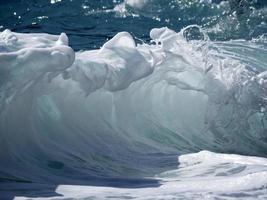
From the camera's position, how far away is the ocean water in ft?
9.29

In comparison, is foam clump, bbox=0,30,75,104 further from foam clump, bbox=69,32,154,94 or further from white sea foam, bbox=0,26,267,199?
foam clump, bbox=69,32,154,94

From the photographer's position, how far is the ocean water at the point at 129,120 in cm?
283

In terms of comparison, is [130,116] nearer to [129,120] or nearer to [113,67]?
[129,120]

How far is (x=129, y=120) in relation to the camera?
4281 mm

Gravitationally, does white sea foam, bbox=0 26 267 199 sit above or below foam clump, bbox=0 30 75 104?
below

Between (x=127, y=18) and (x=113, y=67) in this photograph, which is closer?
(x=113, y=67)

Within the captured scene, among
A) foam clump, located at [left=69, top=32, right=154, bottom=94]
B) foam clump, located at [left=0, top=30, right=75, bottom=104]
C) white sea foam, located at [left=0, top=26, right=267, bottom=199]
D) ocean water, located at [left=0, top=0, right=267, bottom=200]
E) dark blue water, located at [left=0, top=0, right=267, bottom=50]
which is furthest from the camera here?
dark blue water, located at [left=0, top=0, right=267, bottom=50]

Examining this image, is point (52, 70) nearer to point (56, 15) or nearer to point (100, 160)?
point (100, 160)

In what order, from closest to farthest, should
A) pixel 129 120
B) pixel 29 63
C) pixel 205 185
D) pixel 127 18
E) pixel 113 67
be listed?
pixel 205 185, pixel 29 63, pixel 113 67, pixel 129 120, pixel 127 18

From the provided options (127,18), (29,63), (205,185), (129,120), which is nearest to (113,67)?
(129,120)

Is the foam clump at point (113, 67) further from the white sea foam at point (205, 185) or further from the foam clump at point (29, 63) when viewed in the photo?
the white sea foam at point (205, 185)

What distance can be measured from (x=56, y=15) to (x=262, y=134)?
6.14 metres

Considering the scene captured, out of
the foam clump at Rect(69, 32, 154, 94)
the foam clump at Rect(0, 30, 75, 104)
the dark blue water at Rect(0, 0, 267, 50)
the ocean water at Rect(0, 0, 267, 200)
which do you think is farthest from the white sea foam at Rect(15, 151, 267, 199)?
the dark blue water at Rect(0, 0, 267, 50)

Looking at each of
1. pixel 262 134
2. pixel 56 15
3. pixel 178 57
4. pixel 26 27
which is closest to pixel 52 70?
pixel 178 57
